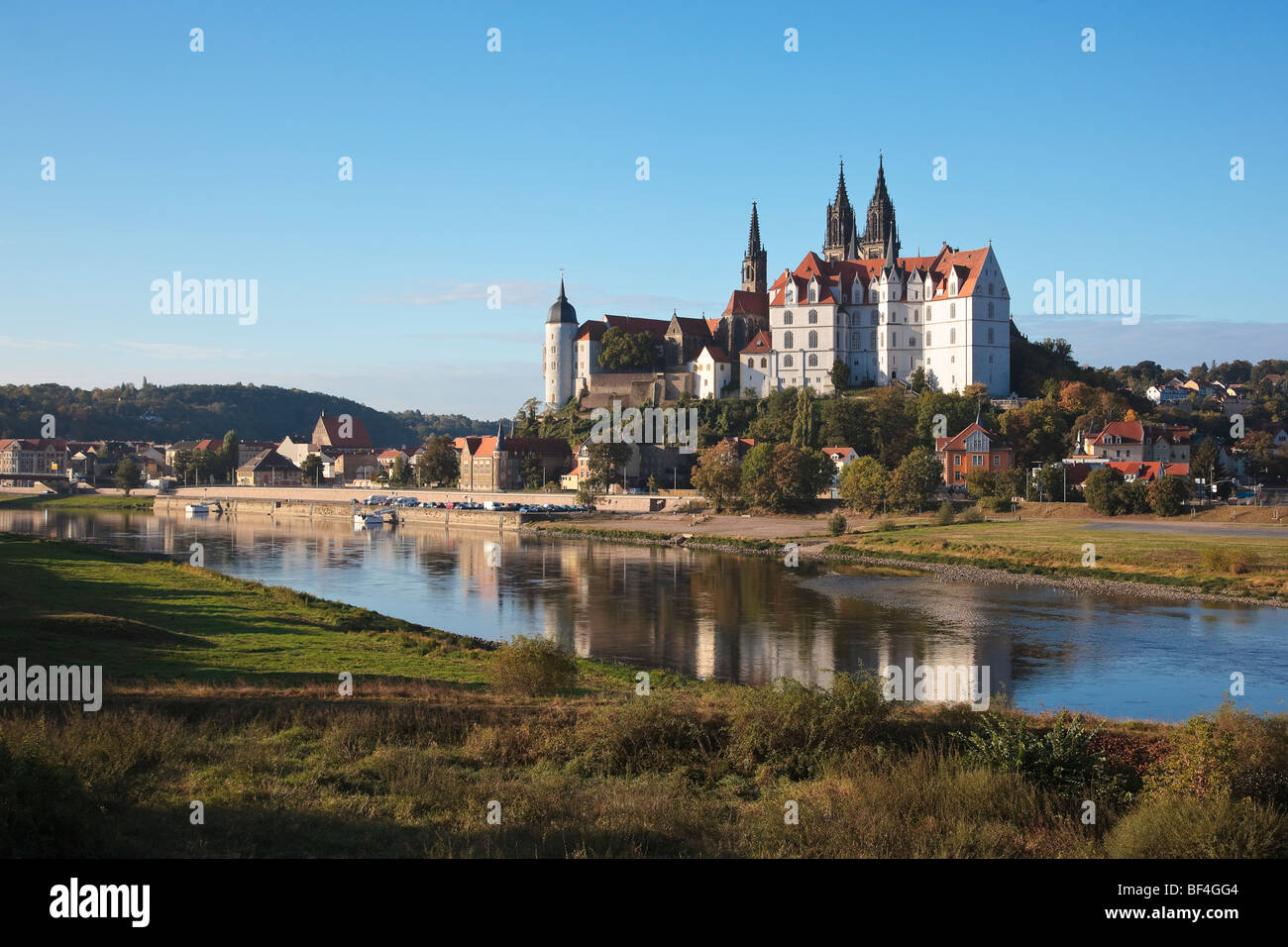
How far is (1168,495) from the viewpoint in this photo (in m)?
60.1

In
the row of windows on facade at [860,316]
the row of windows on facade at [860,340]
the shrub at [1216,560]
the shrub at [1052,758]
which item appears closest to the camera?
the shrub at [1052,758]

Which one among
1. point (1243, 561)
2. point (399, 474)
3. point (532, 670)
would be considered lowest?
point (1243, 561)

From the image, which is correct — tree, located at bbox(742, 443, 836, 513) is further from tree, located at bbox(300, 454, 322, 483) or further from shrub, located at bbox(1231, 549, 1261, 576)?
tree, located at bbox(300, 454, 322, 483)

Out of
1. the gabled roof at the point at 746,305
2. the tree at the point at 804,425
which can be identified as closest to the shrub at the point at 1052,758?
the tree at the point at 804,425

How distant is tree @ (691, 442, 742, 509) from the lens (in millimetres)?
82000

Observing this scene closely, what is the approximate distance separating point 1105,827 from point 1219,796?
4.00 ft

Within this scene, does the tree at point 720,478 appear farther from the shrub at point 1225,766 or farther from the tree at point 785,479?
the shrub at point 1225,766

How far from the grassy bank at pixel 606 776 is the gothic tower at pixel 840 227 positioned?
117921 millimetres

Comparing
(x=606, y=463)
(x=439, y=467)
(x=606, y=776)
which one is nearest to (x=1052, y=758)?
(x=606, y=776)

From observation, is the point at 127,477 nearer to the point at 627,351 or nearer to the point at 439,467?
the point at 439,467

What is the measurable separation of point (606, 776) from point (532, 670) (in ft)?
25.3

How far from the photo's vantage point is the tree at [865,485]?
233 feet
